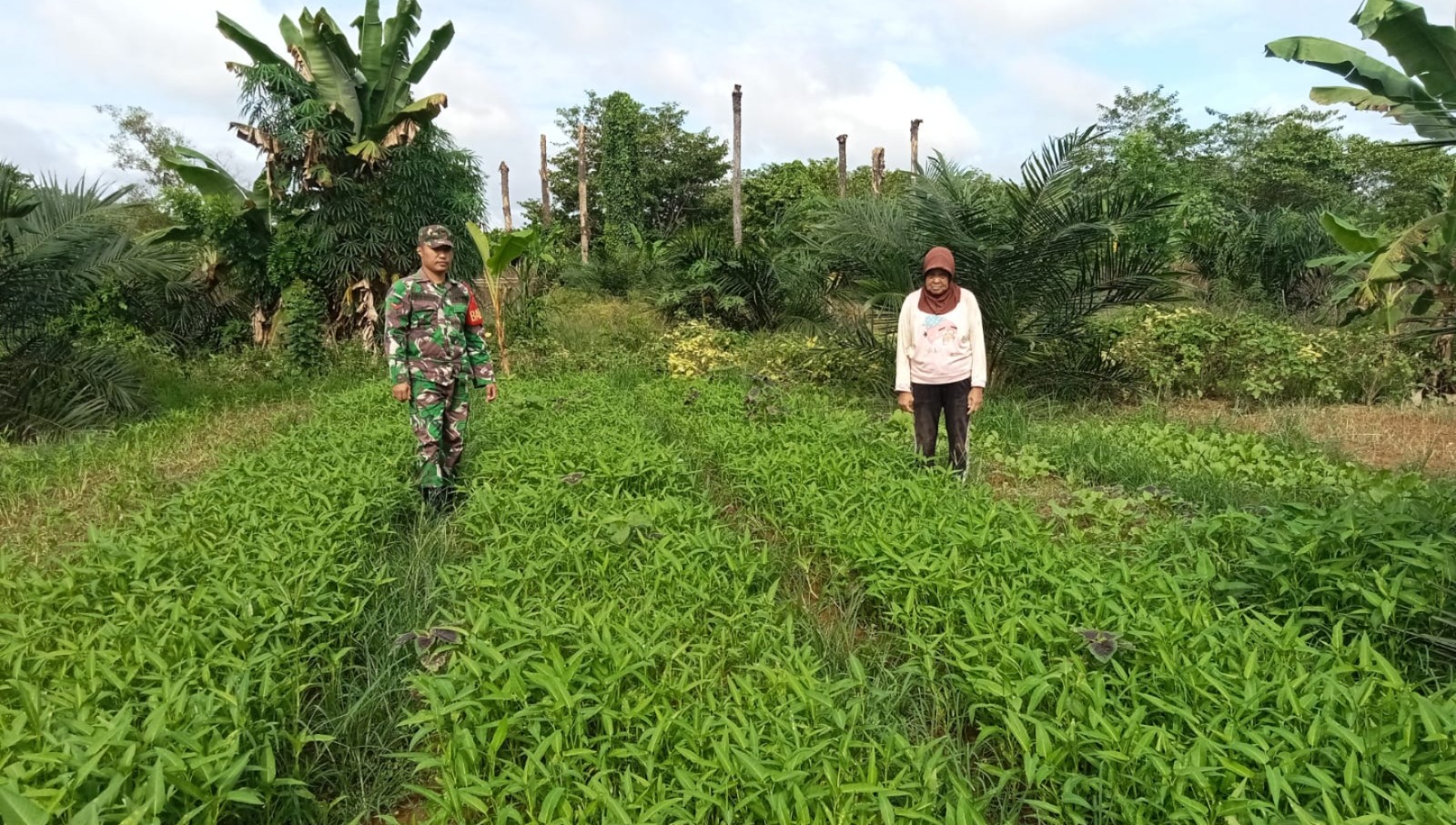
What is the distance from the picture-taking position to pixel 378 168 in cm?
1234

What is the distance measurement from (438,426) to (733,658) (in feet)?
9.64

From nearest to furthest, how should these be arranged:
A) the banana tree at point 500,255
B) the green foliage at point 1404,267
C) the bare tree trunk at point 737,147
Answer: the green foliage at point 1404,267 < the banana tree at point 500,255 < the bare tree trunk at point 737,147

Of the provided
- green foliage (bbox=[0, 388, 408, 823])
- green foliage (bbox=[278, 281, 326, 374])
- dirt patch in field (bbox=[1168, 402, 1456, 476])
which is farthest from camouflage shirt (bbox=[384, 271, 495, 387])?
green foliage (bbox=[278, 281, 326, 374])

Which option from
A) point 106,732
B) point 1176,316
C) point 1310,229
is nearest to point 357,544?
point 106,732

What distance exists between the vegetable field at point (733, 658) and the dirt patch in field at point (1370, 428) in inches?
81.3

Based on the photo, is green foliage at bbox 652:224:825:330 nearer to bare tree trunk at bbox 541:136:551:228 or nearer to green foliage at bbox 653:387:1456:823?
green foliage at bbox 653:387:1456:823

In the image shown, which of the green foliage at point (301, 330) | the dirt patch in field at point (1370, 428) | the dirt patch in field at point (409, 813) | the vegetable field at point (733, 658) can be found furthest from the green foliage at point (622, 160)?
the dirt patch in field at point (409, 813)

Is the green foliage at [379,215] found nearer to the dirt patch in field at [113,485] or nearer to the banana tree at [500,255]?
the banana tree at [500,255]

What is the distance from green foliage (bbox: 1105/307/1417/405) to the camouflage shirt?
702cm

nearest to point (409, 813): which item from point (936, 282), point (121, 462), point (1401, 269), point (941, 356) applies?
point (941, 356)

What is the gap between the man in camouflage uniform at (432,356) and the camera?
189 inches

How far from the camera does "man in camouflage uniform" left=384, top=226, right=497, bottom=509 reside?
15.8 ft

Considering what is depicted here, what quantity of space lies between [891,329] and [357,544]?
256 inches

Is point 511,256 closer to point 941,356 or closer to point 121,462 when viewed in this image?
point 121,462
